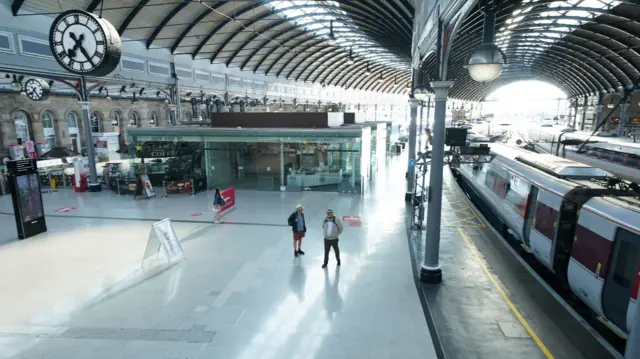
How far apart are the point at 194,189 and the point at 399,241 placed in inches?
501

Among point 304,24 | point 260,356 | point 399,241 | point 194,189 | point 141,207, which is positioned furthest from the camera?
point 304,24

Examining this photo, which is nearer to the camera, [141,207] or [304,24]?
[141,207]

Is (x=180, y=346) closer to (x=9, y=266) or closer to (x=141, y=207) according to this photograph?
(x=9, y=266)

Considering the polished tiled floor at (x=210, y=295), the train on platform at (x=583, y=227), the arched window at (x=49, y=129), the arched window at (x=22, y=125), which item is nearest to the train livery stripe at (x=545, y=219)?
the train on platform at (x=583, y=227)

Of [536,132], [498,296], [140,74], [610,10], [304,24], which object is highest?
[304,24]

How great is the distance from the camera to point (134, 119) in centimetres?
3688

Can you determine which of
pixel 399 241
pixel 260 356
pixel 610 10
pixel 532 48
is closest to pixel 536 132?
pixel 532 48

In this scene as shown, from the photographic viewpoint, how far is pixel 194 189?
20391 mm

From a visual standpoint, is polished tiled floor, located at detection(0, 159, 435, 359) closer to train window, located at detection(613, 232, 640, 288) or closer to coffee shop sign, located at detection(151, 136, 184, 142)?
train window, located at detection(613, 232, 640, 288)

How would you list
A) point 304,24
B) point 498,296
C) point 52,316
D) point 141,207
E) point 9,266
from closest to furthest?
1. point 52,316
2. point 498,296
3. point 9,266
4. point 141,207
5. point 304,24

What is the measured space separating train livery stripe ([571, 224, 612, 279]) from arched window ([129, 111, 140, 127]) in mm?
37937

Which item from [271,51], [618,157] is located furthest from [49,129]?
[618,157]

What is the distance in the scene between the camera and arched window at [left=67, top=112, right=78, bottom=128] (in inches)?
1213

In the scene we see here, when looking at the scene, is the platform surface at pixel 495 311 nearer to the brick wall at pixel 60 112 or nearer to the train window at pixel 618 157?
the train window at pixel 618 157
